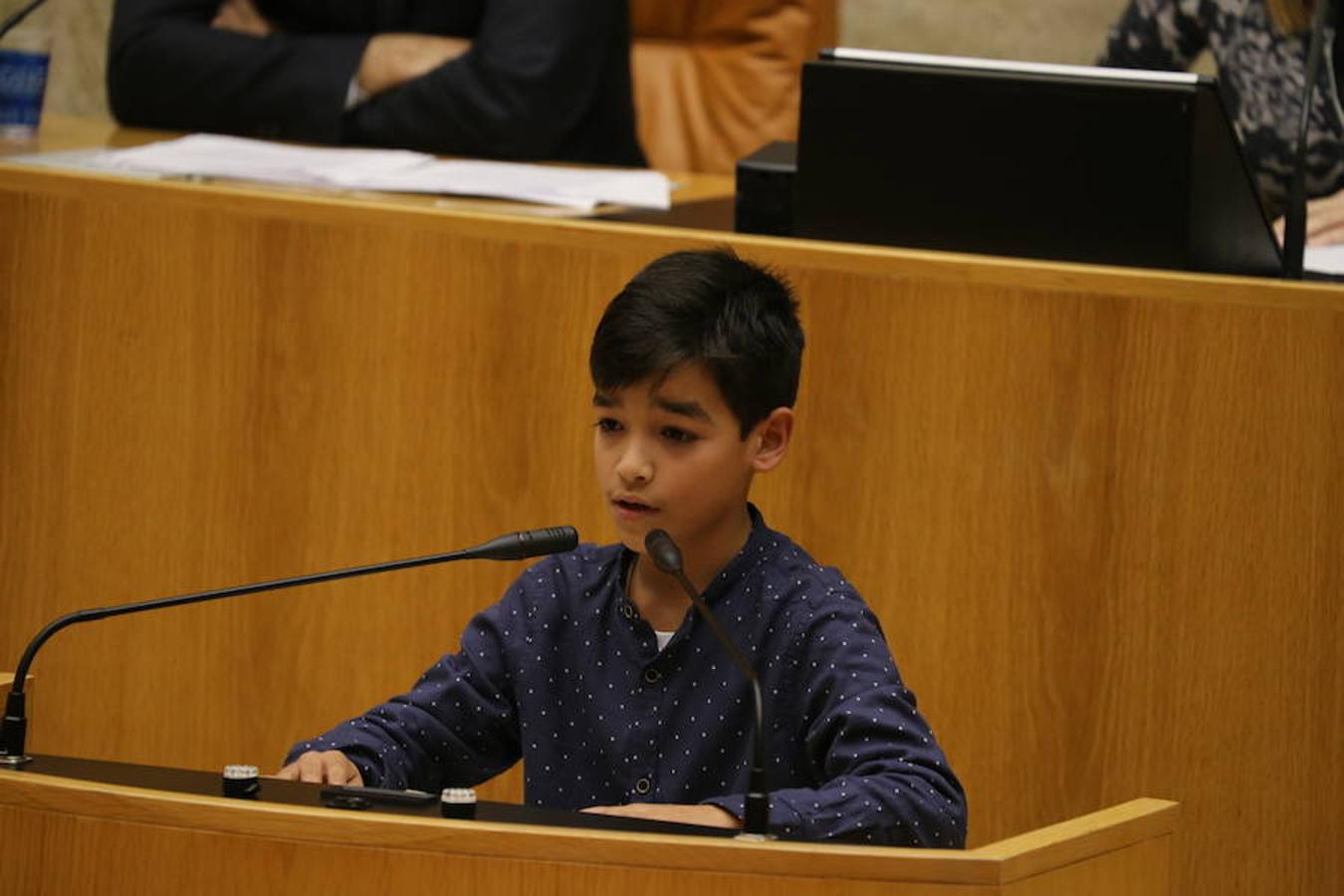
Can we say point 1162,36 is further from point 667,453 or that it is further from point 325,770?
point 325,770

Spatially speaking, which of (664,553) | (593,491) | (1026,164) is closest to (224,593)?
(664,553)

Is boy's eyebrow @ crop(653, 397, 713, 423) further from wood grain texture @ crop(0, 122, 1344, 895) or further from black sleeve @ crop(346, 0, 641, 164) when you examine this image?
black sleeve @ crop(346, 0, 641, 164)

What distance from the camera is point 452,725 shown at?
1.84 meters

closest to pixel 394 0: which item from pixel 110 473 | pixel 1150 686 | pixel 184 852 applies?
pixel 110 473

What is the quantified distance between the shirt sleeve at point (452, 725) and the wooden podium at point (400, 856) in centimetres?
43

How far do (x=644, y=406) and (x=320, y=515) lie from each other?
29.1 inches

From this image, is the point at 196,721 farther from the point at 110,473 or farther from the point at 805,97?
the point at 805,97

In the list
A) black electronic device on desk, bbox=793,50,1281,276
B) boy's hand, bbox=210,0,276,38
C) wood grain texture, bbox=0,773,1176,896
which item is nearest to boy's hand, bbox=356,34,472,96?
boy's hand, bbox=210,0,276,38

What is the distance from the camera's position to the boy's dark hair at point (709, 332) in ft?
5.78

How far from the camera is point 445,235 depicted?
2359 millimetres

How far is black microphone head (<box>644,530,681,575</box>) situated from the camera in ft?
4.89

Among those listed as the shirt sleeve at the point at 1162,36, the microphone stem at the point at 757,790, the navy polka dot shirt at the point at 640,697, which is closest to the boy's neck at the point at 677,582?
the navy polka dot shirt at the point at 640,697

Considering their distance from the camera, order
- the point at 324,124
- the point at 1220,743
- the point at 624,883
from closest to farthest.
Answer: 1. the point at 624,883
2. the point at 1220,743
3. the point at 324,124

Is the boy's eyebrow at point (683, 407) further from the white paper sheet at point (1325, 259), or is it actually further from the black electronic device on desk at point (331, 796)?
the white paper sheet at point (1325, 259)
